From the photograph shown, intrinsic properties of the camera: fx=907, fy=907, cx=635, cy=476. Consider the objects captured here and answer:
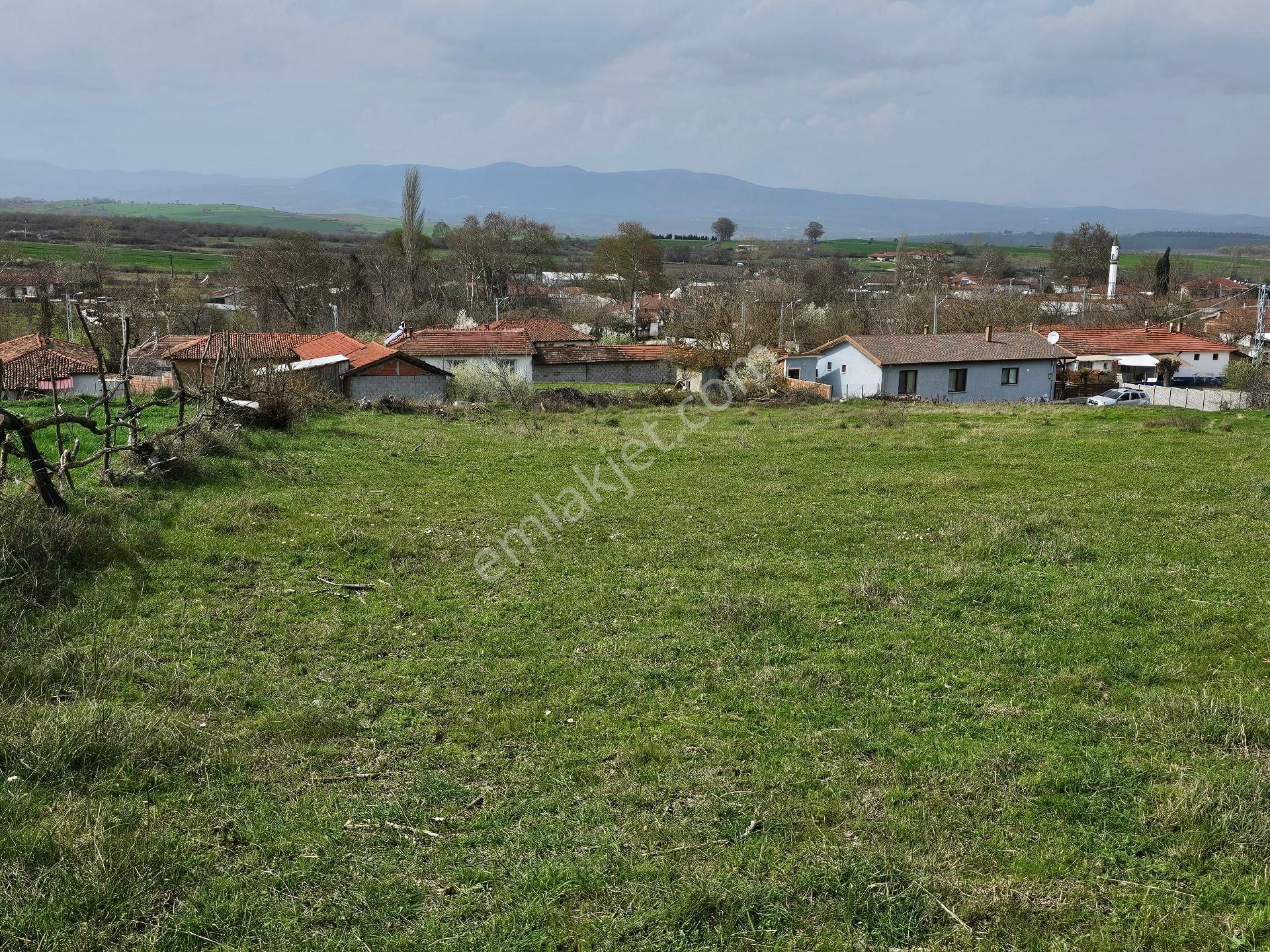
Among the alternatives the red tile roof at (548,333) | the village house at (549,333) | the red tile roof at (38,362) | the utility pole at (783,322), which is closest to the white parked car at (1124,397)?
the utility pole at (783,322)

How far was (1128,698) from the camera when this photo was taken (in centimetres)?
729

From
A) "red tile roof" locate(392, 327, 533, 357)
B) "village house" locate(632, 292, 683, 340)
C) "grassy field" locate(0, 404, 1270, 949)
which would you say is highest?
"village house" locate(632, 292, 683, 340)

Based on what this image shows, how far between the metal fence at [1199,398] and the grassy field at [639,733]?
2356cm

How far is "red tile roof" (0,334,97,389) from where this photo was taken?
1313 inches

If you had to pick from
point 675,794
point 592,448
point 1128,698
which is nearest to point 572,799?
point 675,794

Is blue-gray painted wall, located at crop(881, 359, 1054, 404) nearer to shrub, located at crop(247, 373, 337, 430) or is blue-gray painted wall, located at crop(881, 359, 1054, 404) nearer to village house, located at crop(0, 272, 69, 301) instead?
shrub, located at crop(247, 373, 337, 430)

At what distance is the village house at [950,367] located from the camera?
133ft

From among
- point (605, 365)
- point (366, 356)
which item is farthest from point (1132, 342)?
point (366, 356)

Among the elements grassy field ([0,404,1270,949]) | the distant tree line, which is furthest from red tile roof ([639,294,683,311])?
grassy field ([0,404,1270,949])

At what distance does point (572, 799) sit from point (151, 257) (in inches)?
4105

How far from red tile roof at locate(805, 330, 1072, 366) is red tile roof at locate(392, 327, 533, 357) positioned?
630 inches

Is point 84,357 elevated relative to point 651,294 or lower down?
lower down

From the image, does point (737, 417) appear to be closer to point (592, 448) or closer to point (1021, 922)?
point (592, 448)

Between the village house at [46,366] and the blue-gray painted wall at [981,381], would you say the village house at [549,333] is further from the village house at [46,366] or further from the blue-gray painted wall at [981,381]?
the village house at [46,366]
